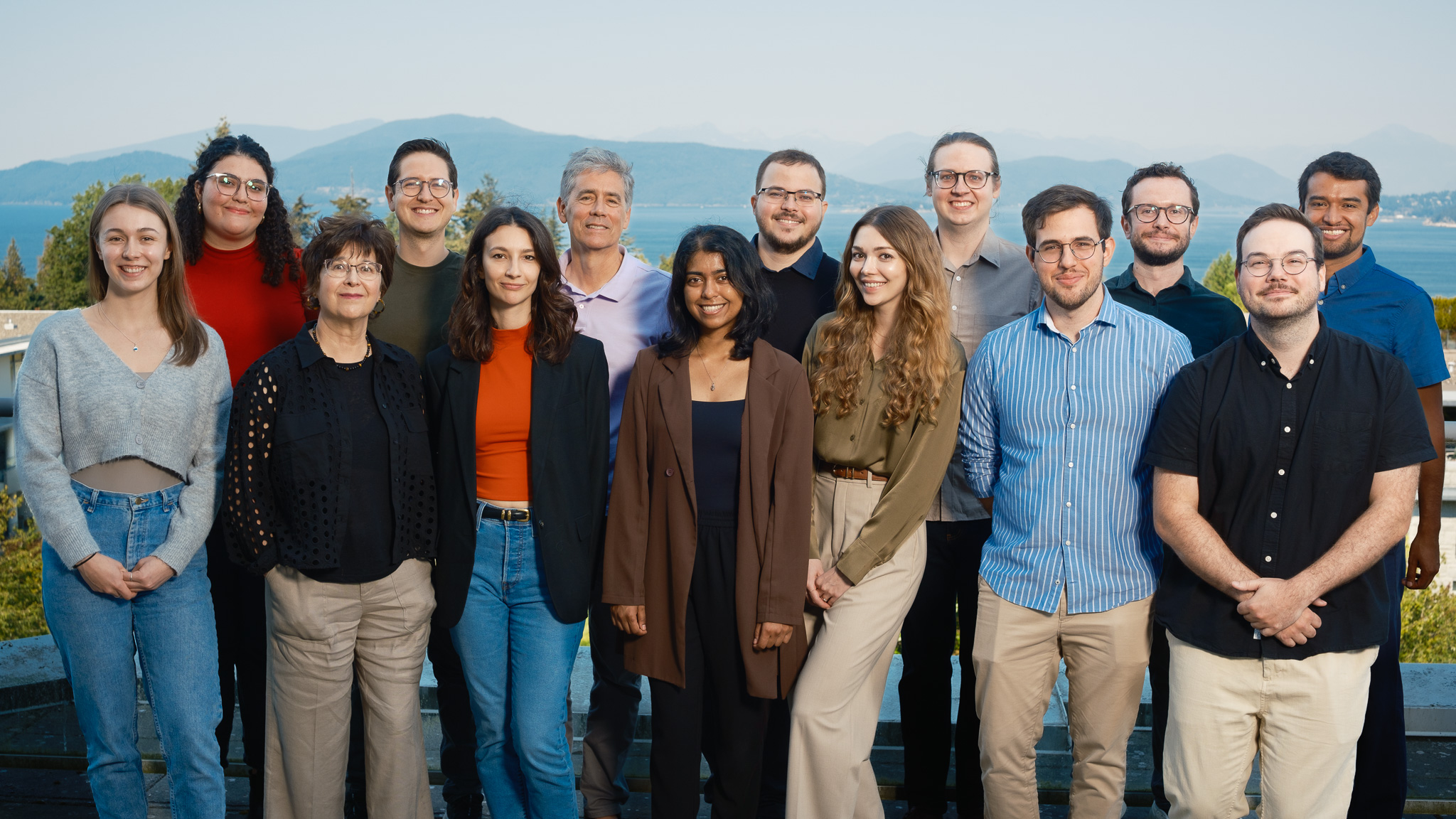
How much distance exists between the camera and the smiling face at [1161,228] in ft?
11.7

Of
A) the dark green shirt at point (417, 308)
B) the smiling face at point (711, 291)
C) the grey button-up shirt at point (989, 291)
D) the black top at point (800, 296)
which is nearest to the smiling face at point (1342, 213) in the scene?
the grey button-up shirt at point (989, 291)

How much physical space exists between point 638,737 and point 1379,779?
8.16 feet

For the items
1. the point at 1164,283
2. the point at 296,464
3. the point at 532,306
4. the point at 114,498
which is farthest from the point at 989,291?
the point at 114,498

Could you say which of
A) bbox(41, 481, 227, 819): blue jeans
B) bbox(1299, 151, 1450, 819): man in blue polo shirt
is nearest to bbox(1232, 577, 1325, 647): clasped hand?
bbox(1299, 151, 1450, 819): man in blue polo shirt

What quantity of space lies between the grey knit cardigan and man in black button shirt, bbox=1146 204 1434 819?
2.81 metres

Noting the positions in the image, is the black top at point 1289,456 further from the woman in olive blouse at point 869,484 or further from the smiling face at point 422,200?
the smiling face at point 422,200

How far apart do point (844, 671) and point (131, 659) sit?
2.11 meters

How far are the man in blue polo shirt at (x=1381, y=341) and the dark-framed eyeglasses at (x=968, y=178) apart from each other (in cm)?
106

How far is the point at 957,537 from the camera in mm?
3439

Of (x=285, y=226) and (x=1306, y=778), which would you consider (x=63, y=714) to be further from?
(x=1306, y=778)

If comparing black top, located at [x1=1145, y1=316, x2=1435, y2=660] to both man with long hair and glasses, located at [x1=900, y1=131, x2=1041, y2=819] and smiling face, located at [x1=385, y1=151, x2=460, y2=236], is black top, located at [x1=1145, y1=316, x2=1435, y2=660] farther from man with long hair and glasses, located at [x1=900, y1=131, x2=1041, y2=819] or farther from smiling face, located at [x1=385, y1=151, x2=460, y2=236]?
smiling face, located at [x1=385, y1=151, x2=460, y2=236]

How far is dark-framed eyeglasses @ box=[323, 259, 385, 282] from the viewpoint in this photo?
2891 mm

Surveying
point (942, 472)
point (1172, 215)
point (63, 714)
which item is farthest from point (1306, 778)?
point (63, 714)

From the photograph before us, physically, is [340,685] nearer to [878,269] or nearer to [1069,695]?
[878,269]
